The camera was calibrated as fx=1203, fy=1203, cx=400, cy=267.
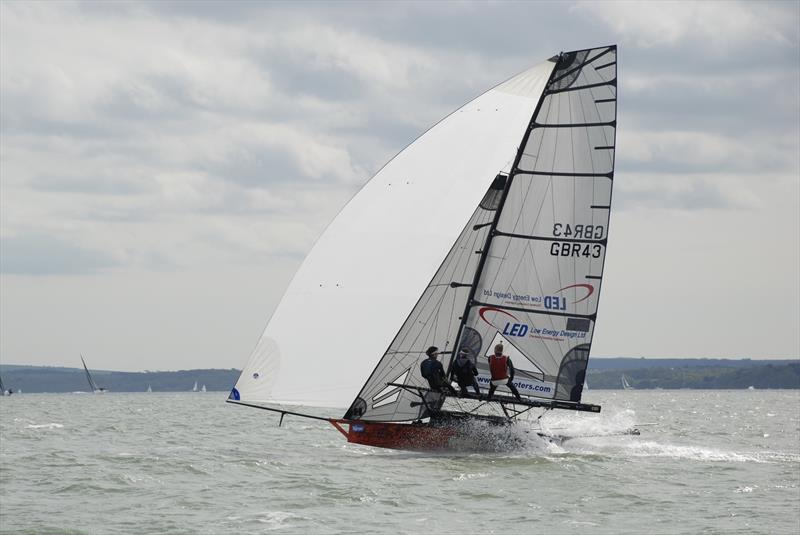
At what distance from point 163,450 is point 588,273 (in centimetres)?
995

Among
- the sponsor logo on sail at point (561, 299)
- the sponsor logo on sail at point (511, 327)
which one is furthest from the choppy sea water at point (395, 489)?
the sponsor logo on sail at point (561, 299)

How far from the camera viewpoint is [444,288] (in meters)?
23.7

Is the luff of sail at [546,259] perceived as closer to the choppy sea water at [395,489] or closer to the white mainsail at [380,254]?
the white mainsail at [380,254]

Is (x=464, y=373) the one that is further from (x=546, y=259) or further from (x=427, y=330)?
(x=546, y=259)

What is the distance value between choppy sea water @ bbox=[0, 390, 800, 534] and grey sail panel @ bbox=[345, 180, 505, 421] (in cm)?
95

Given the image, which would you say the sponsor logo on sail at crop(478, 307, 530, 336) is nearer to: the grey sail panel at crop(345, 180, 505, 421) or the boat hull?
the grey sail panel at crop(345, 180, 505, 421)

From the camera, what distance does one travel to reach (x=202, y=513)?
15.9 meters

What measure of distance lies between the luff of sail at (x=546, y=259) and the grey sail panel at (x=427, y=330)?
0.03m

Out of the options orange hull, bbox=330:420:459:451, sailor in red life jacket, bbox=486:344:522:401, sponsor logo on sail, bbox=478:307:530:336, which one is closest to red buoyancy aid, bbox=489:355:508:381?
sailor in red life jacket, bbox=486:344:522:401

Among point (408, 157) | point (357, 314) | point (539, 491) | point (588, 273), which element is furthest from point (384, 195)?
point (539, 491)

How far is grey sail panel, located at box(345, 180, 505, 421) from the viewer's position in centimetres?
2289

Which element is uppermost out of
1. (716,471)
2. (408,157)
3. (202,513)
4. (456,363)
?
(408,157)

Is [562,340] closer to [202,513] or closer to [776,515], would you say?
[776,515]

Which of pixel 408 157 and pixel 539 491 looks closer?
pixel 539 491
